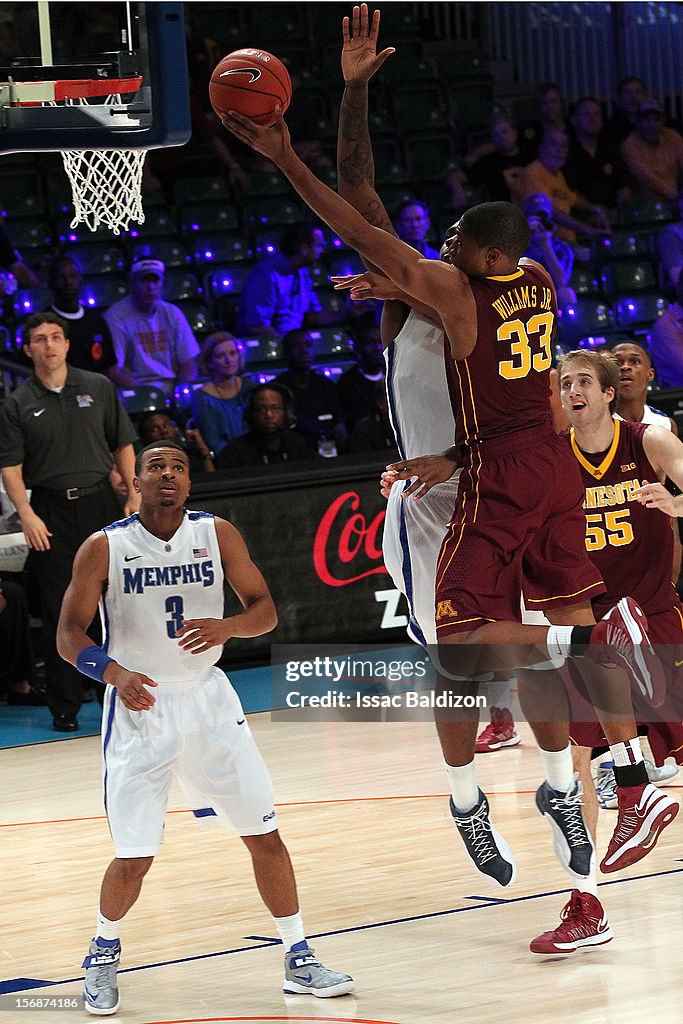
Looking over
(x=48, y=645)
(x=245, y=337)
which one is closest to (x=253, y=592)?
(x=48, y=645)

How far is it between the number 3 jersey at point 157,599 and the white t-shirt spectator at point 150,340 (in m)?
5.83

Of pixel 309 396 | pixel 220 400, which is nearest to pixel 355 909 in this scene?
pixel 220 400

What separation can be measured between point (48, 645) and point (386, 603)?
6.90 feet

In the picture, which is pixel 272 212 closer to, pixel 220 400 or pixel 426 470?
pixel 220 400

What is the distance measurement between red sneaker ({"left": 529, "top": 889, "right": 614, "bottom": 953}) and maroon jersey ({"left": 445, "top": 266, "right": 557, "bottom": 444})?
1472 millimetres

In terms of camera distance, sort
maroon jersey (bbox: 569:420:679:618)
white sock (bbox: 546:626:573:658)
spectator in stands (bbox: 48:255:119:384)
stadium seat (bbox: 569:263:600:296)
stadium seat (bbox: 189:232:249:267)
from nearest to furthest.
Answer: white sock (bbox: 546:626:573:658) < maroon jersey (bbox: 569:420:679:618) < spectator in stands (bbox: 48:255:119:384) < stadium seat (bbox: 189:232:249:267) < stadium seat (bbox: 569:263:600:296)

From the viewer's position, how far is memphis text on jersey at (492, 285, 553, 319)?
4.96m

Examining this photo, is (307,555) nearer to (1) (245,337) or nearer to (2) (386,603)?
(2) (386,603)

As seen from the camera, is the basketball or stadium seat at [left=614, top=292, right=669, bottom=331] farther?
stadium seat at [left=614, top=292, right=669, bottom=331]

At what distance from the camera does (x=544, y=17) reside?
1605cm

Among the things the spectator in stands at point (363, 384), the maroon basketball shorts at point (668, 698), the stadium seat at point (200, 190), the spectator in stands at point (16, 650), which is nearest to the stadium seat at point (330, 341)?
the spectator in stands at point (363, 384)

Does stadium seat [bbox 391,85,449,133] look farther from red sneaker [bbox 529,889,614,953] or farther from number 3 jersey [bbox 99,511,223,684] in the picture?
red sneaker [bbox 529,889,614,953]

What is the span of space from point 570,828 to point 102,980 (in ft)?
4.83

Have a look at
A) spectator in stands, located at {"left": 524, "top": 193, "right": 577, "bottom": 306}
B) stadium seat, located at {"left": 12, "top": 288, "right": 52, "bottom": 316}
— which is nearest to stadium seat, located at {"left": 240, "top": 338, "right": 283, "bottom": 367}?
stadium seat, located at {"left": 12, "top": 288, "right": 52, "bottom": 316}
